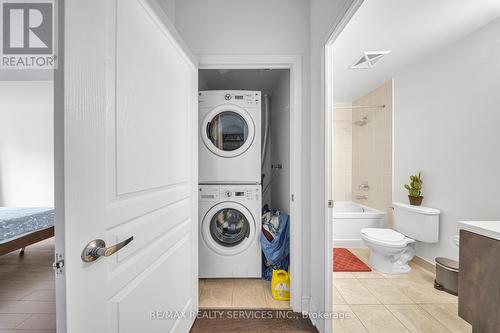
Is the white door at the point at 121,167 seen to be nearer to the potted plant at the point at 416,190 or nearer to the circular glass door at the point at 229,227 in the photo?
the circular glass door at the point at 229,227

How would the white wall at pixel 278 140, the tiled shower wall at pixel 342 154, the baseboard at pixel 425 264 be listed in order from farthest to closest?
the tiled shower wall at pixel 342 154 → the white wall at pixel 278 140 → the baseboard at pixel 425 264

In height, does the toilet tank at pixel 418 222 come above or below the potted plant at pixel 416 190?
below

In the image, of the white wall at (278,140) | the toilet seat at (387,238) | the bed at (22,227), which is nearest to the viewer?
the bed at (22,227)

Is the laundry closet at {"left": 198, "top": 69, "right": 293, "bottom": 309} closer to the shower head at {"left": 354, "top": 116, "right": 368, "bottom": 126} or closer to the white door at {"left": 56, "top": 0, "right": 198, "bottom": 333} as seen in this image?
the white door at {"left": 56, "top": 0, "right": 198, "bottom": 333}

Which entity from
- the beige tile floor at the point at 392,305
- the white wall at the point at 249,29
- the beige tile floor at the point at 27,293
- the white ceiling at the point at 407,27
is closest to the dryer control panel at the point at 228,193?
the white wall at the point at 249,29

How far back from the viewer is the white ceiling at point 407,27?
5.43 ft

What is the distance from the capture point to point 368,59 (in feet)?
7.88

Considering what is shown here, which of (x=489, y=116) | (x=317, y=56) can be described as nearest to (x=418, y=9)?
(x=317, y=56)

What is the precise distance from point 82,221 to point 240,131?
179cm

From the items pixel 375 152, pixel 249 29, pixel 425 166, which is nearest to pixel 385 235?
pixel 425 166

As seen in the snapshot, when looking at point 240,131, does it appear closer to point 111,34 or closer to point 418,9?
point 111,34

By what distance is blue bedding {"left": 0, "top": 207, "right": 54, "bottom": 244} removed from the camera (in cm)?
210

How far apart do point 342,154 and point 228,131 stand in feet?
8.56

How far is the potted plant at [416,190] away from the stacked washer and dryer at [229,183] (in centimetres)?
182
